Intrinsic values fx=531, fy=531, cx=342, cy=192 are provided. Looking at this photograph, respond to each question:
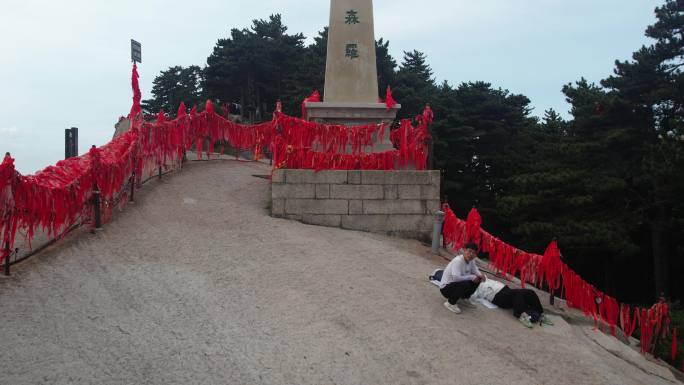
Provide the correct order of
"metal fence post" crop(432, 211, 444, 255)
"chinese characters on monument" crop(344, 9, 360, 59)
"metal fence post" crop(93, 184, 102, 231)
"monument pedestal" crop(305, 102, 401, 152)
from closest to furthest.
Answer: "metal fence post" crop(93, 184, 102, 231)
"metal fence post" crop(432, 211, 444, 255)
"monument pedestal" crop(305, 102, 401, 152)
"chinese characters on monument" crop(344, 9, 360, 59)

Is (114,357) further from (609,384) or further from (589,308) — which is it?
(589,308)

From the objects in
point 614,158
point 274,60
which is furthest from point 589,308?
point 274,60

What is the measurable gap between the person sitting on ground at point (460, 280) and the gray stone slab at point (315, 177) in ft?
11.3

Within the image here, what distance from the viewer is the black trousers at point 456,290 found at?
19.8ft

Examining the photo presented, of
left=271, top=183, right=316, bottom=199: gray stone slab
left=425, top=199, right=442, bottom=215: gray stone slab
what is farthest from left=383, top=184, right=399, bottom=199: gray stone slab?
left=271, top=183, right=316, bottom=199: gray stone slab

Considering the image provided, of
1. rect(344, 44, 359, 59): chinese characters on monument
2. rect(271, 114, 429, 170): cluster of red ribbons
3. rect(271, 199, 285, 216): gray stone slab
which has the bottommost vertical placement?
rect(271, 199, 285, 216): gray stone slab

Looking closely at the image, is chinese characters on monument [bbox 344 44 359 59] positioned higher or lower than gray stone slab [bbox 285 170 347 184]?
higher

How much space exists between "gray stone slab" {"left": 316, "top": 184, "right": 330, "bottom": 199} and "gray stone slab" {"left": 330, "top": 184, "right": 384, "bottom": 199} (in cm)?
7

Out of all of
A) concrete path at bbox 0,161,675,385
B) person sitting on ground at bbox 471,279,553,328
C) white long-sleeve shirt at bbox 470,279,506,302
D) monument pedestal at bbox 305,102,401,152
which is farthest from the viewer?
monument pedestal at bbox 305,102,401,152

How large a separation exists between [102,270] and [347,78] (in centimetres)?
753

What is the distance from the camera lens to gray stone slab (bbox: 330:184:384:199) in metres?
9.15

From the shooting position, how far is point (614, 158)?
18.1 m

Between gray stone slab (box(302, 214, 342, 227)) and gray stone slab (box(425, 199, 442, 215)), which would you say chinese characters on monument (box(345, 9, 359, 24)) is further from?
gray stone slab (box(302, 214, 342, 227))

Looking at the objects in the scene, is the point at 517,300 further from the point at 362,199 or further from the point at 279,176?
the point at 279,176
